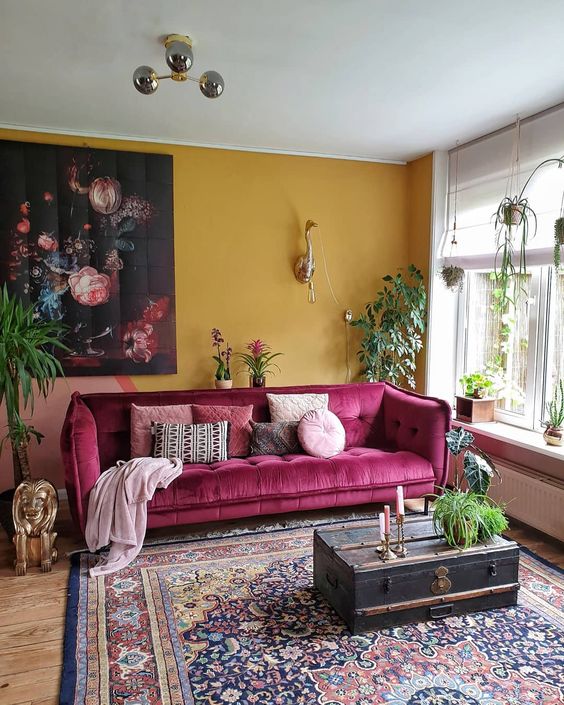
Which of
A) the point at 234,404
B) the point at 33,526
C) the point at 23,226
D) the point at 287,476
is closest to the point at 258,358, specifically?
the point at 234,404

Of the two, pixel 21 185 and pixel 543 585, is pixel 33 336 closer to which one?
pixel 21 185

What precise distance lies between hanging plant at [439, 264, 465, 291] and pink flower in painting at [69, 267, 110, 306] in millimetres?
2559

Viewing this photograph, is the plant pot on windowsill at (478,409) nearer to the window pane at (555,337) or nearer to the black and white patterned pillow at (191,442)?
the window pane at (555,337)

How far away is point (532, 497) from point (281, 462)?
158cm

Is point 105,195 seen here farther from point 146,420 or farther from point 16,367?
point 146,420

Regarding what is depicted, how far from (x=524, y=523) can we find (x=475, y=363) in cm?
143

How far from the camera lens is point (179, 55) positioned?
2.69 meters

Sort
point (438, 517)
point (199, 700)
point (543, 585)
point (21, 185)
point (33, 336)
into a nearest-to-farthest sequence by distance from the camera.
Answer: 1. point (199, 700)
2. point (438, 517)
3. point (543, 585)
4. point (33, 336)
5. point (21, 185)

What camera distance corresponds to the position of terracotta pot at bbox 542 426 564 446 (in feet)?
11.9

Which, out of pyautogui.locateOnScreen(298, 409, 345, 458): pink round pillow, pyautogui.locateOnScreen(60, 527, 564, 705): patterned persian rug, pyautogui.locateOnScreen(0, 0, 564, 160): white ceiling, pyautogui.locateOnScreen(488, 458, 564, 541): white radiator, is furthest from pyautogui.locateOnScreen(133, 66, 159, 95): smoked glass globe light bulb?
pyautogui.locateOnScreen(488, 458, 564, 541): white radiator

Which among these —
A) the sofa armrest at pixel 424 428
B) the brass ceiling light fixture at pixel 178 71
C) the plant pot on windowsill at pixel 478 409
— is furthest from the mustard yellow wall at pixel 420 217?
the brass ceiling light fixture at pixel 178 71

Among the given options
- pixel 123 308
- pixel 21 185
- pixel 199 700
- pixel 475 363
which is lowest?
pixel 199 700

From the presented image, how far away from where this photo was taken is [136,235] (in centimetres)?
437

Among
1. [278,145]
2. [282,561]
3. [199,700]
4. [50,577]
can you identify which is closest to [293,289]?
[278,145]
